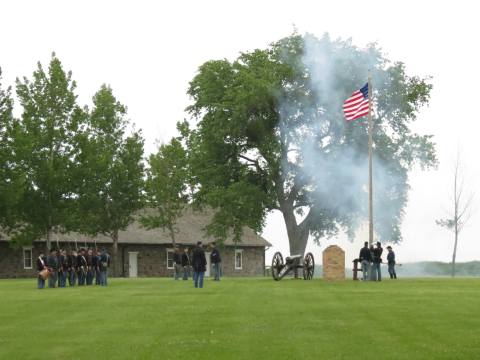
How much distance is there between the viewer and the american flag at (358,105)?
38.6 m

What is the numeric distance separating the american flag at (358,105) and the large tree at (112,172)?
1810 cm

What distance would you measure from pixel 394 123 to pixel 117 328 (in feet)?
124

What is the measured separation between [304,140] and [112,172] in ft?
44.1

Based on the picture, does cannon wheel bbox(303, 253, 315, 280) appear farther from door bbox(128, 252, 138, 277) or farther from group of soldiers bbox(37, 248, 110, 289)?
door bbox(128, 252, 138, 277)

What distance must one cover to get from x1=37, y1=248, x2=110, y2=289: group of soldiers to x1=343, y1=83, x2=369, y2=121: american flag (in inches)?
511

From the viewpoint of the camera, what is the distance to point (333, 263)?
35.8 meters

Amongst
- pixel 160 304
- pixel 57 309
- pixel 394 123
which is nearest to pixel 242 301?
pixel 160 304

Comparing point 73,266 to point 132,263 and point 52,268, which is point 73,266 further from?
point 132,263

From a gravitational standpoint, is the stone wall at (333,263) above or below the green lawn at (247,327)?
above

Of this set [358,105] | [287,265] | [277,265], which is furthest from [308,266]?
[358,105]

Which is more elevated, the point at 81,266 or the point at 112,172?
the point at 112,172

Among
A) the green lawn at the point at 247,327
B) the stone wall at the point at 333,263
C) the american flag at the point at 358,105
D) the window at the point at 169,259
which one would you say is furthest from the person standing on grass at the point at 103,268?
the window at the point at 169,259

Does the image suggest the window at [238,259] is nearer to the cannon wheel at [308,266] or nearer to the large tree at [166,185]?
the large tree at [166,185]

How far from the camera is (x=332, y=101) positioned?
49625 millimetres
